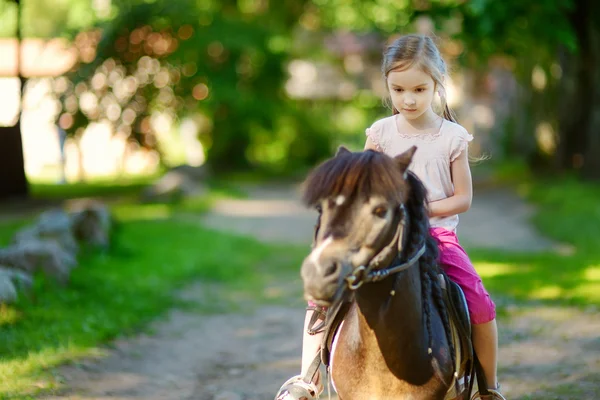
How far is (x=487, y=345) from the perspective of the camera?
3.64 m

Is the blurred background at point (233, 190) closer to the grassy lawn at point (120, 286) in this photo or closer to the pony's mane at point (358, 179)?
the grassy lawn at point (120, 286)

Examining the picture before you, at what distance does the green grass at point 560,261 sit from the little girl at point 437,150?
16.3 feet

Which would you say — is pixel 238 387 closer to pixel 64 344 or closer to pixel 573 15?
pixel 64 344

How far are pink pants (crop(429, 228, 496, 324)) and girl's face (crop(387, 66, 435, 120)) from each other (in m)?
0.55

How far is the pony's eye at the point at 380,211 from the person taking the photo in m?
2.84

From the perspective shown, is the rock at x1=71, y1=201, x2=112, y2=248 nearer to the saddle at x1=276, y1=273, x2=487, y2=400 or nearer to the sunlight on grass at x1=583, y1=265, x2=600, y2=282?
the sunlight on grass at x1=583, y1=265, x2=600, y2=282

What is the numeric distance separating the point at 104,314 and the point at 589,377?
4369 millimetres

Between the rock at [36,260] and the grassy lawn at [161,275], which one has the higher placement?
the rock at [36,260]

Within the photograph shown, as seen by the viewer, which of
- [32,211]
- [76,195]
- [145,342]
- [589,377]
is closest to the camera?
[589,377]

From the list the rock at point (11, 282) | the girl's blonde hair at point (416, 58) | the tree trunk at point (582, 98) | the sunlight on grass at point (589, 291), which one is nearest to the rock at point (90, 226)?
the rock at point (11, 282)

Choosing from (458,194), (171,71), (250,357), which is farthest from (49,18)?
(458,194)

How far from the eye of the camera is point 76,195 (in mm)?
19000

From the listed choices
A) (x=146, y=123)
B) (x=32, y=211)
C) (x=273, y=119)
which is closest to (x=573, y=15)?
(x=273, y=119)

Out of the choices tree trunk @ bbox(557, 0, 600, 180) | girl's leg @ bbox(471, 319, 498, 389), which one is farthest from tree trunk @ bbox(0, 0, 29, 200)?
girl's leg @ bbox(471, 319, 498, 389)
